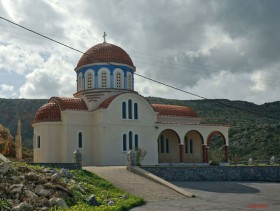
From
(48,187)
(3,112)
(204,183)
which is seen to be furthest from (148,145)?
(3,112)

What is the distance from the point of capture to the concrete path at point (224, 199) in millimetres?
15797

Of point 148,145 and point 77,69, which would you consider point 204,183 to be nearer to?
point 148,145

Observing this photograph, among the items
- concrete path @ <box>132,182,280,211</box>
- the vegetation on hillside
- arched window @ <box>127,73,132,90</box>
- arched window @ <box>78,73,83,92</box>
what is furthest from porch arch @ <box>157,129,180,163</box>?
the vegetation on hillside

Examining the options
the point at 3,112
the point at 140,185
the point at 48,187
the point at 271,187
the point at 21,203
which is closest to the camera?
the point at 21,203

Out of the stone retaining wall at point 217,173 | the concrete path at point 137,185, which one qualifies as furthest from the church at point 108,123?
the concrete path at point 137,185

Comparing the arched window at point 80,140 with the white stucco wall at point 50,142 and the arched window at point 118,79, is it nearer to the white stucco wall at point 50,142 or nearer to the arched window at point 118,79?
the white stucco wall at point 50,142

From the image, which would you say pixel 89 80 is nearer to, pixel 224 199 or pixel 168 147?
pixel 168 147

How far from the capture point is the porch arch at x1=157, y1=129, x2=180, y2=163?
114 feet

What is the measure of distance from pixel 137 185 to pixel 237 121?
50859 mm

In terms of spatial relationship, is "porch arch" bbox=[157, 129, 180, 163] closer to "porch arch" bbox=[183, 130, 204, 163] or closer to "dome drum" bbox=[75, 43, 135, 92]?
"porch arch" bbox=[183, 130, 204, 163]

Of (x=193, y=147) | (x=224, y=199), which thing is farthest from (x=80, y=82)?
(x=224, y=199)

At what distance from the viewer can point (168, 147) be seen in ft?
115

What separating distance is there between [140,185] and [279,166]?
44.5 ft

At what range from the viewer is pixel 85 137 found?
30.4m
